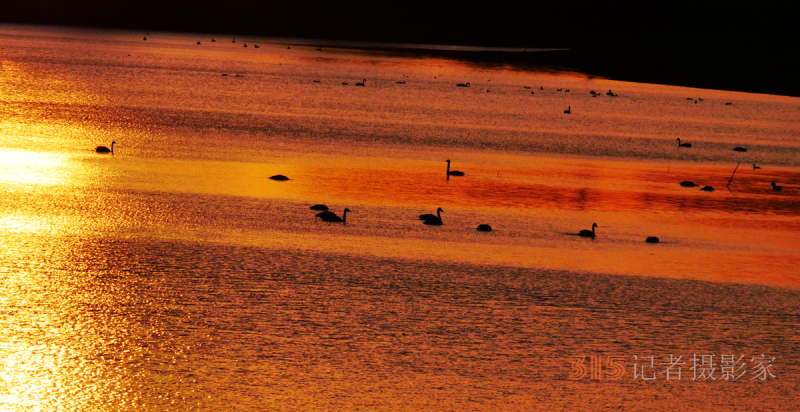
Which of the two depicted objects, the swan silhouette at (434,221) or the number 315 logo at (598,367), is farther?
the swan silhouette at (434,221)

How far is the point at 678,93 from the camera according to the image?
312ft

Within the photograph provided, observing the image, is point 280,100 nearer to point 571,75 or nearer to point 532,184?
point 532,184

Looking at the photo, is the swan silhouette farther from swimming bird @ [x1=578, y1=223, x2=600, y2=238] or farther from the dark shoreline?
the dark shoreline

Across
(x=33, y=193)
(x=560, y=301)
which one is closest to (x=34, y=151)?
(x=33, y=193)

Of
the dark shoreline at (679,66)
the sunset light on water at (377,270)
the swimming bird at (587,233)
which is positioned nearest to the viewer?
the sunset light on water at (377,270)

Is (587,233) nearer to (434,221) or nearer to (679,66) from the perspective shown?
(434,221)

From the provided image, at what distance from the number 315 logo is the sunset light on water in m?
0.16

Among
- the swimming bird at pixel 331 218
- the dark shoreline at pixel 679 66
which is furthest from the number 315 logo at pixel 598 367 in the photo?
the dark shoreline at pixel 679 66

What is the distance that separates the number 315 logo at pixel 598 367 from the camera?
14117 mm

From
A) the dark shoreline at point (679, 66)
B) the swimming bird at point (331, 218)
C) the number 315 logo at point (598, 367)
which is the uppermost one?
the dark shoreline at point (679, 66)

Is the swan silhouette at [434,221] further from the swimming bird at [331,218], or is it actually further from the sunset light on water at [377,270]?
the swimming bird at [331,218]

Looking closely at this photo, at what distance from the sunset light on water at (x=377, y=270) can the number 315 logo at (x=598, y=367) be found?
0.16m

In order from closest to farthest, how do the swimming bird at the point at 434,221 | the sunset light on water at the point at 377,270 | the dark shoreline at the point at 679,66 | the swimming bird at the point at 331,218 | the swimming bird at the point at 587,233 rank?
1. the sunset light on water at the point at 377,270
2. the swimming bird at the point at 587,233
3. the swimming bird at the point at 331,218
4. the swimming bird at the point at 434,221
5. the dark shoreline at the point at 679,66

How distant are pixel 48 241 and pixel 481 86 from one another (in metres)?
77.4
